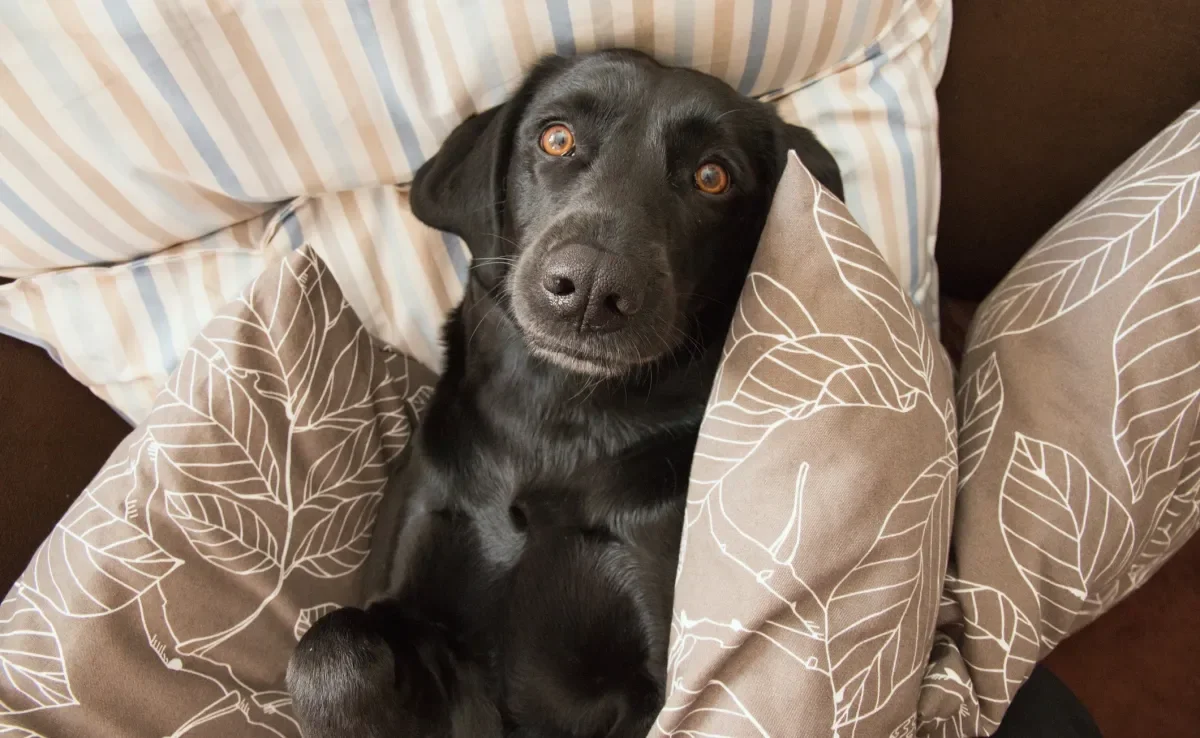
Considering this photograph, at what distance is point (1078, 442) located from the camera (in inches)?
44.3

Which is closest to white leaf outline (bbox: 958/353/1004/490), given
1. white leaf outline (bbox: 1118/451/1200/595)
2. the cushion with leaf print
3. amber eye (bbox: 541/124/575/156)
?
white leaf outline (bbox: 1118/451/1200/595)

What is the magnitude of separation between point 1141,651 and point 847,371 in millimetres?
987

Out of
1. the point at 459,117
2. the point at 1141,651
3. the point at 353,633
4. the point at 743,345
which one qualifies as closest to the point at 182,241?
the point at 459,117

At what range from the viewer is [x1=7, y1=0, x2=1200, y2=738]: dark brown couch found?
133cm

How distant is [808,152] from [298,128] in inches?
32.9

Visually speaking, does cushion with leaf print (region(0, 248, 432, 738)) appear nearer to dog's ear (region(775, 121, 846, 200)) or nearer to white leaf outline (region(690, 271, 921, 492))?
white leaf outline (region(690, 271, 921, 492))

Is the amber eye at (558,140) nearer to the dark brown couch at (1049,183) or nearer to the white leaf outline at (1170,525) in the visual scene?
the dark brown couch at (1049,183)

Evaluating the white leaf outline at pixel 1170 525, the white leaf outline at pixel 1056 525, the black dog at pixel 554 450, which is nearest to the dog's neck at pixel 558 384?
the black dog at pixel 554 450

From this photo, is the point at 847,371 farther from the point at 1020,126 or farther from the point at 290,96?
the point at 290,96

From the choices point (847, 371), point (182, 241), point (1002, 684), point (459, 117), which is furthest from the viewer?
point (182, 241)

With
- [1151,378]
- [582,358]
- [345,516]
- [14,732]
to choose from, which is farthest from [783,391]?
[14,732]

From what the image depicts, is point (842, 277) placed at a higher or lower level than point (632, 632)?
higher

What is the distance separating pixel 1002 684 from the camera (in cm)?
112

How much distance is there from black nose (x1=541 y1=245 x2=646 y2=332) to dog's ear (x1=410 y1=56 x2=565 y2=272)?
265 mm
